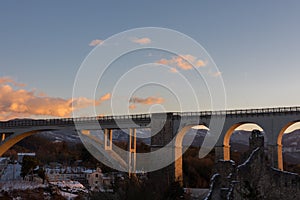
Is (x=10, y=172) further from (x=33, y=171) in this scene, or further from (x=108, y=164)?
(x=108, y=164)

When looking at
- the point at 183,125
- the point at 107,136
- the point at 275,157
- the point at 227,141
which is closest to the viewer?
the point at 275,157

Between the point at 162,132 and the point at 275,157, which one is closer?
the point at 275,157

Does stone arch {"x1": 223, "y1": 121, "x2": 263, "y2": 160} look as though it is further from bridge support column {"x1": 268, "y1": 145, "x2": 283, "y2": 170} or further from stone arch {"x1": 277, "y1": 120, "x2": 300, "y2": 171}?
bridge support column {"x1": 268, "y1": 145, "x2": 283, "y2": 170}

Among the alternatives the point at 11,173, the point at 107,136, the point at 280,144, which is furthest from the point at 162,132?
the point at 11,173

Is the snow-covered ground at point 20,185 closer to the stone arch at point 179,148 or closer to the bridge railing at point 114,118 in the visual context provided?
the bridge railing at point 114,118

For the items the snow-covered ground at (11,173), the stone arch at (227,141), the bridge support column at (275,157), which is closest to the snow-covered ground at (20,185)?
the snow-covered ground at (11,173)

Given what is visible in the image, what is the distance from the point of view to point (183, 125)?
27.2 metres

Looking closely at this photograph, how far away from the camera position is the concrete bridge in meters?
23.6

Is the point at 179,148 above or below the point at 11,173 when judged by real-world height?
above

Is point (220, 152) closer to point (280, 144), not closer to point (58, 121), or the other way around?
point (280, 144)

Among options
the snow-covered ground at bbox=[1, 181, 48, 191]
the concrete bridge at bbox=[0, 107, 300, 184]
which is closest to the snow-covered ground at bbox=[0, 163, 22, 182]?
the snow-covered ground at bbox=[1, 181, 48, 191]

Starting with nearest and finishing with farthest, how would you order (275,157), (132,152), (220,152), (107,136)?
(275,157)
(220,152)
(107,136)
(132,152)

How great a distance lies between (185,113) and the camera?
27328 mm

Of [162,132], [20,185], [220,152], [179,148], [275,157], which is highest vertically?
[162,132]
